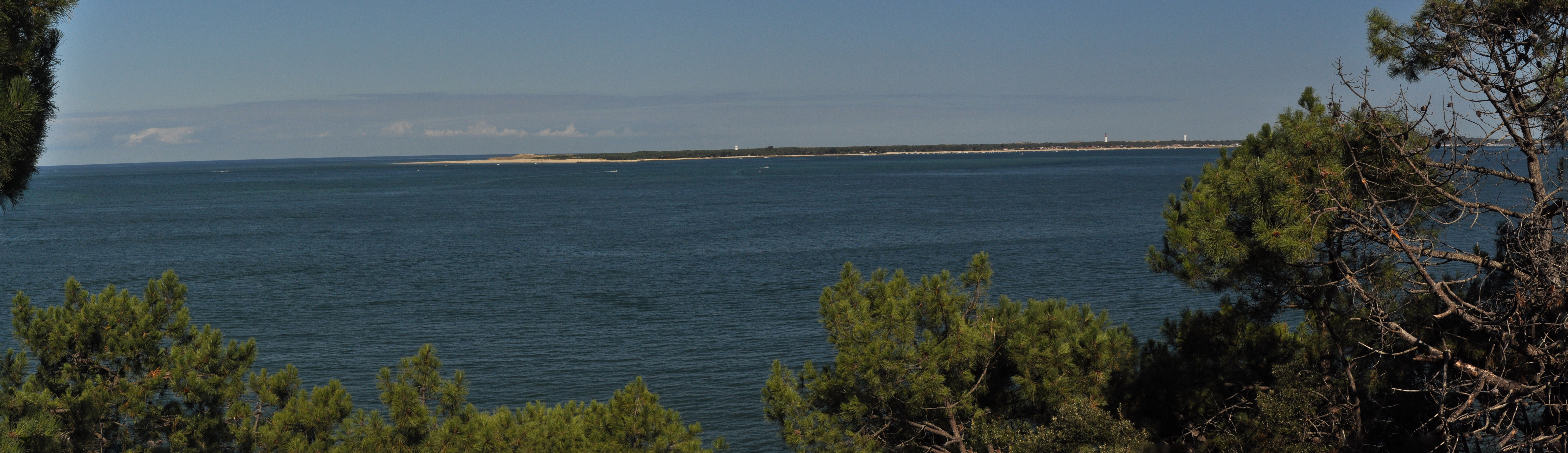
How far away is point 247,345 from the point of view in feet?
44.5

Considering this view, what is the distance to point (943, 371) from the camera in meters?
12.3

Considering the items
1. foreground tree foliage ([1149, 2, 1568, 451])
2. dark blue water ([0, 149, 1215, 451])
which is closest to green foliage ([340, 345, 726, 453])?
foreground tree foliage ([1149, 2, 1568, 451])

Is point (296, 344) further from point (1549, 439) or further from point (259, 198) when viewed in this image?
point (259, 198)

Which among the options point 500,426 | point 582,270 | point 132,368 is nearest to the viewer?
point 500,426

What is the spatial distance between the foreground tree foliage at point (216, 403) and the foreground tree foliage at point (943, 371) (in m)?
1.44

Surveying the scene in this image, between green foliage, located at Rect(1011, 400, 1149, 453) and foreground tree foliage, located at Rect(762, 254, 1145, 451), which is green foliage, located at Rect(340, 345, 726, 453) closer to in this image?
foreground tree foliage, located at Rect(762, 254, 1145, 451)

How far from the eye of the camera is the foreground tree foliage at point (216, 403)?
11.4 metres

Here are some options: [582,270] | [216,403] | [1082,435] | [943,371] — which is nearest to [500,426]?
[216,403]

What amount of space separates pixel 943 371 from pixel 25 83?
30.4 feet

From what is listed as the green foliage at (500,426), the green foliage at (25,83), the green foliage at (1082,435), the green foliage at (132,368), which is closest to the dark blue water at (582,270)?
the green foliage at (500,426)

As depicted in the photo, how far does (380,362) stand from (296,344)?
435 centimetres

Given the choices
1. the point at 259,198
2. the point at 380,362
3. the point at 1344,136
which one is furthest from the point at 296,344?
the point at 259,198

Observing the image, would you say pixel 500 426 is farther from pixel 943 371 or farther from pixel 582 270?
pixel 582 270

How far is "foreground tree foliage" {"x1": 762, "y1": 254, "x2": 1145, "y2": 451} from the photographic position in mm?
11656
